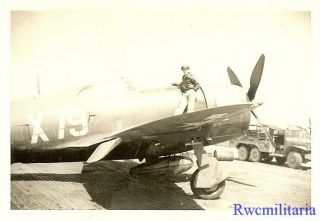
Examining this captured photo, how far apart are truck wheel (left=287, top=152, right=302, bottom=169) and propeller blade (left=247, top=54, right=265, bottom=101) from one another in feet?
4.92

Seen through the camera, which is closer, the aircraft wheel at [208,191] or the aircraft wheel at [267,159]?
the aircraft wheel at [208,191]

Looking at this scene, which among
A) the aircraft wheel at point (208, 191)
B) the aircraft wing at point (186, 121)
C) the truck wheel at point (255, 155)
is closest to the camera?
the aircraft wing at point (186, 121)

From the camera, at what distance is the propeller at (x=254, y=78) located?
3613 millimetres

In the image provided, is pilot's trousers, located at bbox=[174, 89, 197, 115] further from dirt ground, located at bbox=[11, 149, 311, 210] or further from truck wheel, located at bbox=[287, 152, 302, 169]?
truck wheel, located at bbox=[287, 152, 302, 169]

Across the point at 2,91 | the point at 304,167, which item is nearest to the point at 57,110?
the point at 2,91

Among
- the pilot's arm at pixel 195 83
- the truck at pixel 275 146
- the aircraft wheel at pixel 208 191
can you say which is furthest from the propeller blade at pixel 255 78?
the truck at pixel 275 146

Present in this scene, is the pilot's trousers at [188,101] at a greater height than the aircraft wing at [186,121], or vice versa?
the pilot's trousers at [188,101]

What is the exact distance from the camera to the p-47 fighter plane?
11.1ft

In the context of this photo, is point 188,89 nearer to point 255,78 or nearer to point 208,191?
point 255,78

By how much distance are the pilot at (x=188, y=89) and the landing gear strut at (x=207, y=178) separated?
45cm

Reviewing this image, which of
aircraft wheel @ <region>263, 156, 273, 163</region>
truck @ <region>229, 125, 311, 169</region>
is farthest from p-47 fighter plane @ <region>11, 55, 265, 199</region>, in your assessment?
aircraft wheel @ <region>263, 156, 273, 163</region>

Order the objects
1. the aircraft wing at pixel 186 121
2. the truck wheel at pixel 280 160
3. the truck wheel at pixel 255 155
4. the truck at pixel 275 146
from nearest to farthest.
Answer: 1. the aircraft wing at pixel 186 121
2. the truck at pixel 275 146
3. the truck wheel at pixel 280 160
4. the truck wheel at pixel 255 155

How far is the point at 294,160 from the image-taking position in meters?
4.93

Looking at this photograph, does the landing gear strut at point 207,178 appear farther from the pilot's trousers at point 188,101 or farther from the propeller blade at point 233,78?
the propeller blade at point 233,78
